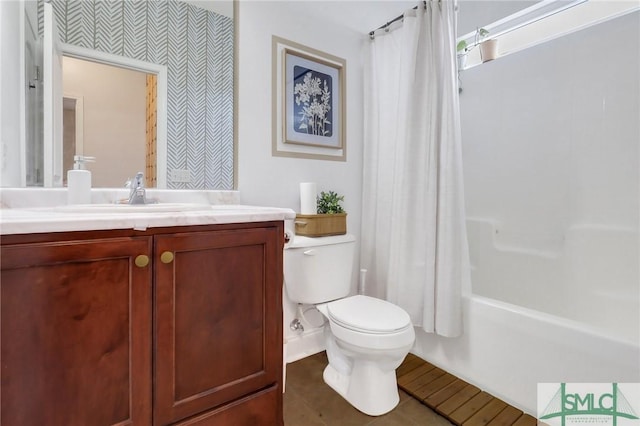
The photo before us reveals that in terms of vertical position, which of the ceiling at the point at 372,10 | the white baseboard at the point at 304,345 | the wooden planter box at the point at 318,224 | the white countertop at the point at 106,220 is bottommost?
the white baseboard at the point at 304,345

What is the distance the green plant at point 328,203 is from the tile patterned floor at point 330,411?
0.94 m

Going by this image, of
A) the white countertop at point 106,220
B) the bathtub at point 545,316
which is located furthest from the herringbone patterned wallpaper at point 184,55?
the bathtub at point 545,316

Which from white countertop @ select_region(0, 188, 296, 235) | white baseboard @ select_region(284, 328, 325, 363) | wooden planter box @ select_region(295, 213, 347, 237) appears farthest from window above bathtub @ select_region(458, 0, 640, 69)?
white baseboard @ select_region(284, 328, 325, 363)

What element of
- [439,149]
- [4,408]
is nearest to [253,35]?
[439,149]

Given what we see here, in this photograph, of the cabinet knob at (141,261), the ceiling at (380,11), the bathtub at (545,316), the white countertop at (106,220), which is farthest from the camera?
the ceiling at (380,11)

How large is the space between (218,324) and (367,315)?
757 mm

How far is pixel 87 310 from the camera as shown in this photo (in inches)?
29.2

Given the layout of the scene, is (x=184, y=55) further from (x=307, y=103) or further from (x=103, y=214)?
(x=103, y=214)

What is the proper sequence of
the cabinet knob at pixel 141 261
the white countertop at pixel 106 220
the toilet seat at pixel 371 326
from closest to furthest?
the white countertop at pixel 106 220 < the cabinet knob at pixel 141 261 < the toilet seat at pixel 371 326

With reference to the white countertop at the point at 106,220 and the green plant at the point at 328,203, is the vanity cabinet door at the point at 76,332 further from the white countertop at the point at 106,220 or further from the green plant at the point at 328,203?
the green plant at the point at 328,203

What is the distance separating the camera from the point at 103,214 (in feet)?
2.84

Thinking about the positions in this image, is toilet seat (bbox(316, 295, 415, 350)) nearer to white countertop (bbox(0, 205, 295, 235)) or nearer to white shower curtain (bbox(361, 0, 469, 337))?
white shower curtain (bbox(361, 0, 469, 337))

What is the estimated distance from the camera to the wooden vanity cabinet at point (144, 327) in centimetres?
68

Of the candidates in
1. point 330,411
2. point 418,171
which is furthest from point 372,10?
point 330,411
